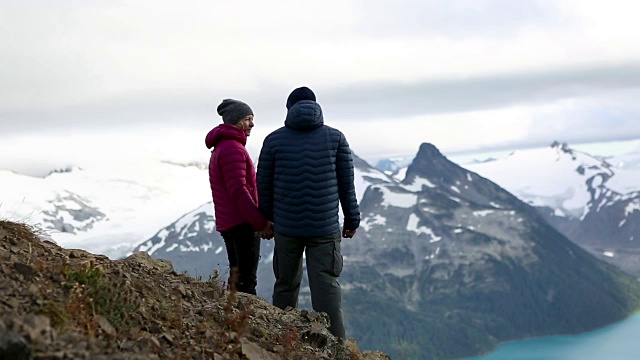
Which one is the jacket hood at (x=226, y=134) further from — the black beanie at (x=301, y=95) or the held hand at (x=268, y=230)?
the held hand at (x=268, y=230)

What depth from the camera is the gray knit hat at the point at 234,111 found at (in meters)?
12.1

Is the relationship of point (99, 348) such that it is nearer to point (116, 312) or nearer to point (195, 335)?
point (116, 312)

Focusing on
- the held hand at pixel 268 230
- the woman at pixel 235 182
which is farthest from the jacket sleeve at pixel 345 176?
the woman at pixel 235 182

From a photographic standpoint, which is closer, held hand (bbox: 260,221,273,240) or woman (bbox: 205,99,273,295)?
held hand (bbox: 260,221,273,240)

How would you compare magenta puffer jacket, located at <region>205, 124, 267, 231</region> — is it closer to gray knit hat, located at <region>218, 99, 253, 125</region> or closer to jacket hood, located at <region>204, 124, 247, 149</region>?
jacket hood, located at <region>204, 124, 247, 149</region>

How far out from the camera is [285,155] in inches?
435

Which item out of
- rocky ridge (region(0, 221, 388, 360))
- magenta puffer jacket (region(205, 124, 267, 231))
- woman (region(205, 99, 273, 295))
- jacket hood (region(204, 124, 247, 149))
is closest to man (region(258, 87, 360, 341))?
magenta puffer jacket (region(205, 124, 267, 231))

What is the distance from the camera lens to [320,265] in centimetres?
1123

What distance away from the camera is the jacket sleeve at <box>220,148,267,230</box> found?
11570 mm

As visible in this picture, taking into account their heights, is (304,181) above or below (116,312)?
above

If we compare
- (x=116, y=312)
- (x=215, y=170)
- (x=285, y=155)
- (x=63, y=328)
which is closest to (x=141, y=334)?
(x=116, y=312)

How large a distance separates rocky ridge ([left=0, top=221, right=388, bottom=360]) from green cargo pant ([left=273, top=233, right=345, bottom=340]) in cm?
28

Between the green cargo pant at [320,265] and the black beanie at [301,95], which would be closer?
the green cargo pant at [320,265]

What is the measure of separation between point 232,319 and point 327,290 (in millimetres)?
2293
